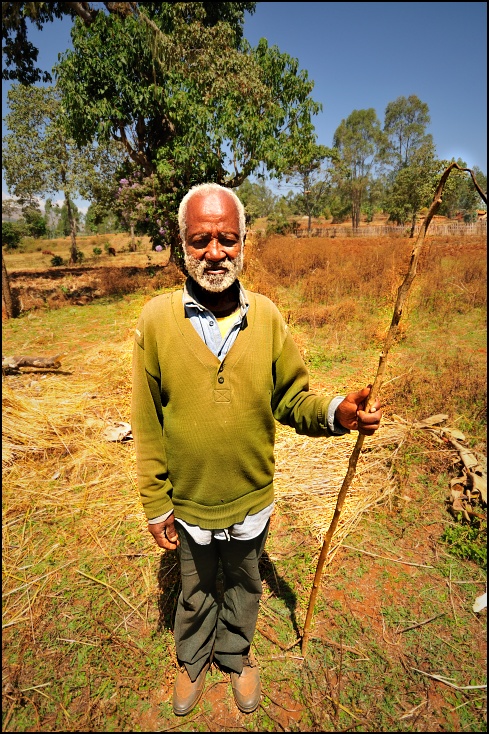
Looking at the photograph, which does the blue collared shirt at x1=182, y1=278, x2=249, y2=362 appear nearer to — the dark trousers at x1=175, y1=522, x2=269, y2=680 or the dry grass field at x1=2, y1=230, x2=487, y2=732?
the dark trousers at x1=175, y1=522, x2=269, y2=680

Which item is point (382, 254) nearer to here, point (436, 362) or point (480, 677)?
point (436, 362)

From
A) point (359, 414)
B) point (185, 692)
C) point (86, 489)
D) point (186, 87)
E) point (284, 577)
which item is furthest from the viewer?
point (186, 87)

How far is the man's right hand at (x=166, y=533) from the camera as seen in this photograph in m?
1.45

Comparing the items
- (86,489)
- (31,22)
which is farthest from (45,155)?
(86,489)

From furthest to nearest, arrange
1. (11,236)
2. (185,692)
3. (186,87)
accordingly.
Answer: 1. (11,236)
2. (186,87)
3. (185,692)

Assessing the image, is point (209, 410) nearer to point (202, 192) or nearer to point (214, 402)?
point (214, 402)

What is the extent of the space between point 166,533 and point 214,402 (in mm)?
651

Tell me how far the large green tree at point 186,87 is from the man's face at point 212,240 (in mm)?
8378

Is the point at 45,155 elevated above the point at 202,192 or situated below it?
above

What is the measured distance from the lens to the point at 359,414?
1.22 meters

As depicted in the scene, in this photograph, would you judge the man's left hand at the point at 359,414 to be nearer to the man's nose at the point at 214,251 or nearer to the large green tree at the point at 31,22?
the man's nose at the point at 214,251

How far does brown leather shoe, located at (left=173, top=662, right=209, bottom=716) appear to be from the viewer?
170 centimetres

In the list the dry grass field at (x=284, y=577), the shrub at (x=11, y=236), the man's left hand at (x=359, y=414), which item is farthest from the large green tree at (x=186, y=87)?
the shrub at (x=11, y=236)

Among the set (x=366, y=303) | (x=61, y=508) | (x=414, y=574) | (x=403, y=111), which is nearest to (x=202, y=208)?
(x=414, y=574)
